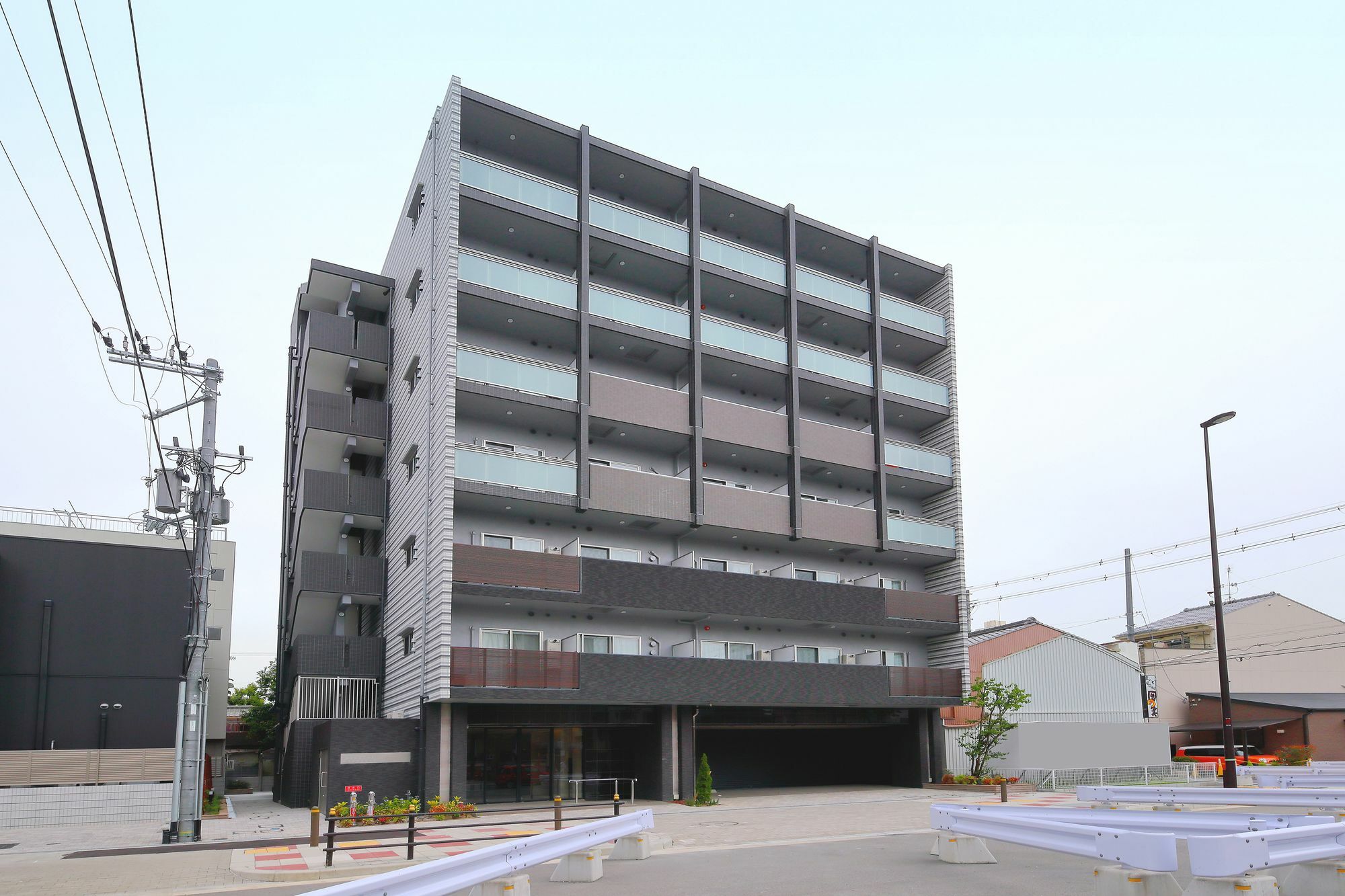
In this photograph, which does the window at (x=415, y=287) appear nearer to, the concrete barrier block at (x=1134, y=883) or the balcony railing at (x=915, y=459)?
the balcony railing at (x=915, y=459)

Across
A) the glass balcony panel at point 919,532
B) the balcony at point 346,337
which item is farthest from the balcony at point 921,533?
the balcony at point 346,337

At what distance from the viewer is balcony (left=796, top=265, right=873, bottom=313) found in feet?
127

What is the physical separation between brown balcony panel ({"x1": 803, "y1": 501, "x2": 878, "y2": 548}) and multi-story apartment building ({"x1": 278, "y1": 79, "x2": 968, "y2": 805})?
0.42 ft

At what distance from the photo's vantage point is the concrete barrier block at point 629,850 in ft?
53.5

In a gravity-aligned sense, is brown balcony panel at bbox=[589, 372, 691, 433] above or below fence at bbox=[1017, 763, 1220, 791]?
above

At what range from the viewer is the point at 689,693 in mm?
31312

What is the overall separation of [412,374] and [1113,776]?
90.1 ft

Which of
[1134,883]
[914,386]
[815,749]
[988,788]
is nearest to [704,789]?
[988,788]

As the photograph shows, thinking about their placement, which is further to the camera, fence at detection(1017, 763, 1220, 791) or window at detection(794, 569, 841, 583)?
window at detection(794, 569, 841, 583)

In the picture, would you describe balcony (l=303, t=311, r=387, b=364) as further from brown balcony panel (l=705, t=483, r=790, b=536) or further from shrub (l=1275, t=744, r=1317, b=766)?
shrub (l=1275, t=744, r=1317, b=766)

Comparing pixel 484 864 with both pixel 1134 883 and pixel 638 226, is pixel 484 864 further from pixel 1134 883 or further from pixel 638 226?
pixel 638 226

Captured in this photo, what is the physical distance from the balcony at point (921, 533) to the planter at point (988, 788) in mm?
8552

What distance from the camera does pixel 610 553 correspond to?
3309 cm

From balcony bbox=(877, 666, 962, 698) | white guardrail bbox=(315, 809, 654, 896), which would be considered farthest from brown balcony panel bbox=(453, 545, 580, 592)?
white guardrail bbox=(315, 809, 654, 896)
